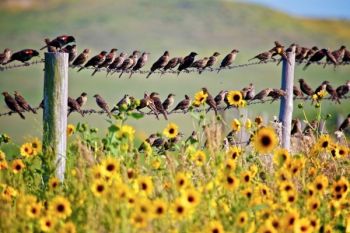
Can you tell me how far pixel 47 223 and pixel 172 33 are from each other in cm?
12424

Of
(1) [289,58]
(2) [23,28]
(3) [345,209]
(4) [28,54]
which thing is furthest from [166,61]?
(2) [23,28]

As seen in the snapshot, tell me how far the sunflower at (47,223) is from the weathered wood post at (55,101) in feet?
6.52

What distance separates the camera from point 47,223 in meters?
6.07

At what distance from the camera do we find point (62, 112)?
8133 millimetres

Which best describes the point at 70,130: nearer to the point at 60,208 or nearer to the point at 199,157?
the point at 199,157

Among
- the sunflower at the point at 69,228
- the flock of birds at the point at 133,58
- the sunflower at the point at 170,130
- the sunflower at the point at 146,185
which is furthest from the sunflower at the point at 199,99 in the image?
the flock of birds at the point at 133,58

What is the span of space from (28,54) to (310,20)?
117 metres

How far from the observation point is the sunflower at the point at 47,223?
6039 millimetres

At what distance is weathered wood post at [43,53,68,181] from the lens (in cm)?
809

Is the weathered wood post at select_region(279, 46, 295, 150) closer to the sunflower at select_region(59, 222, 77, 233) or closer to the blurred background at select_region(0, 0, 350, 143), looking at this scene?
the sunflower at select_region(59, 222, 77, 233)

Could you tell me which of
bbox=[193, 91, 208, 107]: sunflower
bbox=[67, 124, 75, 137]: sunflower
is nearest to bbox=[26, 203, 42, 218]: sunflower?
bbox=[67, 124, 75, 137]: sunflower

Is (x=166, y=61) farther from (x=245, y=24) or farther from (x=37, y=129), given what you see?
(x=245, y=24)

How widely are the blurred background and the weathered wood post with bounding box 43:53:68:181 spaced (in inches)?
3404

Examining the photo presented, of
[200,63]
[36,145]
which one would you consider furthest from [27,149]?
[200,63]
